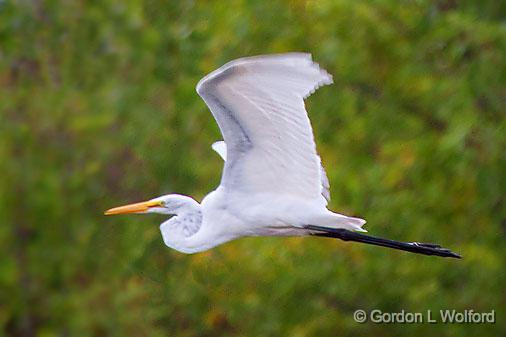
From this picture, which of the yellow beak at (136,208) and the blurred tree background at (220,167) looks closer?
the yellow beak at (136,208)

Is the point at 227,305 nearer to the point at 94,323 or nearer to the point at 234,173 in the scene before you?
the point at 94,323

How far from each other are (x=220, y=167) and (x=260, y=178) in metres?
5.72

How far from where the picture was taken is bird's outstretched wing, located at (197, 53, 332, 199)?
6809mm

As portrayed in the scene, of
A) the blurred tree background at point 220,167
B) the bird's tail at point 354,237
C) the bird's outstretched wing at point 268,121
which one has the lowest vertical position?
the bird's tail at point 354,237

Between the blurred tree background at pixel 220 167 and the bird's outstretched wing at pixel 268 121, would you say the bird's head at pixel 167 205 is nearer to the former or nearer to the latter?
the bird's outstretched wing at pixel 268 121

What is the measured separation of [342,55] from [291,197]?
174 inches

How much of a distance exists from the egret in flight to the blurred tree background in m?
3.06

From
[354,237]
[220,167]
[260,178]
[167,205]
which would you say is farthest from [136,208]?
[220,167]

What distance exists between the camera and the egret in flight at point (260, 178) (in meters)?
7.09

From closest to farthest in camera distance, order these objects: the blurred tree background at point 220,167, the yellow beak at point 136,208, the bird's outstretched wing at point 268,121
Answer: the bird's outstretched wing at point 268,121, the yellow beak at point 136,208, the blurred tree background at point 220,167

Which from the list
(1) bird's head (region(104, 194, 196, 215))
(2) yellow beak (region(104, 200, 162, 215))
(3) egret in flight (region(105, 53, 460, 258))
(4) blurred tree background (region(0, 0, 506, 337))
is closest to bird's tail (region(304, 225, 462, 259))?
(3) egret in flight (region(105, 53, 460, 258))

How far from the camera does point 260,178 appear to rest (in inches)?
306

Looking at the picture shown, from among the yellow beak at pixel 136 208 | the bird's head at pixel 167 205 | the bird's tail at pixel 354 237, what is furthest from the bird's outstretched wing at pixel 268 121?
the yellow beak at pixel 136 208

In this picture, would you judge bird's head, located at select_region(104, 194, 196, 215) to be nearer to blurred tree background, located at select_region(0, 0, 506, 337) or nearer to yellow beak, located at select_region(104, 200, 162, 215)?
yellow beak, located at select_region(104, 200, 162, 215)
